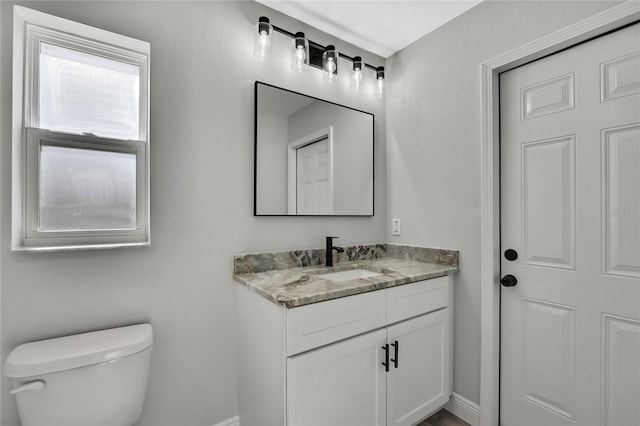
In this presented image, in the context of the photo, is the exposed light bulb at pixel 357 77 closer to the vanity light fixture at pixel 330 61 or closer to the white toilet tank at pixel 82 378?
the vanity light fixture at pixel 330 61

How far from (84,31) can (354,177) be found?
1.57 m

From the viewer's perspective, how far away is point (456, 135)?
182 centimetres

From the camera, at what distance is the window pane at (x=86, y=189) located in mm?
1221

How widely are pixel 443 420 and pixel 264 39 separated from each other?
2.39m

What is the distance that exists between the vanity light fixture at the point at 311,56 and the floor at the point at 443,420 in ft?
7.01

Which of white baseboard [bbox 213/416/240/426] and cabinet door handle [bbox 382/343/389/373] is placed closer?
cabinet door handle [bbox 382/343/389/373]

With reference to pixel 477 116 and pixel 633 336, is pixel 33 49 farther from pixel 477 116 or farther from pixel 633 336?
pixel 633 336

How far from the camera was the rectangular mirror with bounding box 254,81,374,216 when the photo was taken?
5.60ft

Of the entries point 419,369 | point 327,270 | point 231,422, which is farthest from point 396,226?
point 231,422

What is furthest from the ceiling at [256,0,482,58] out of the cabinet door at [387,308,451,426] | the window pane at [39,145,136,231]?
the cabinet door at [387,308,451,426]

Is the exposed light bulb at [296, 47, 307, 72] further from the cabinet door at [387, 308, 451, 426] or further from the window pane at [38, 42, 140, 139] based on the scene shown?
the cabinet door at [387, 308, 451, 426]

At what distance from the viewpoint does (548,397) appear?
151cm

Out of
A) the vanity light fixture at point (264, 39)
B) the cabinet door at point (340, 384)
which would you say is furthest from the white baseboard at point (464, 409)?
the vanity light fixture at point (264, 39)

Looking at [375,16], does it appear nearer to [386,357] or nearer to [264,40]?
[264,40]
